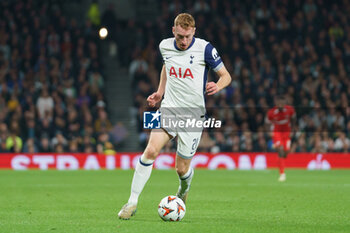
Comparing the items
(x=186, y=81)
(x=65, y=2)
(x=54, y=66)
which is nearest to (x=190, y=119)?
(x=186, y=81)

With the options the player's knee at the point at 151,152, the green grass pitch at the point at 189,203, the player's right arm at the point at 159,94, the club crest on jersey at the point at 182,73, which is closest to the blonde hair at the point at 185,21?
the club crest on jersey at the point at 182,73

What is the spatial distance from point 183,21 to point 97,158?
13454 millimetres

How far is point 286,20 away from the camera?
2473 cm

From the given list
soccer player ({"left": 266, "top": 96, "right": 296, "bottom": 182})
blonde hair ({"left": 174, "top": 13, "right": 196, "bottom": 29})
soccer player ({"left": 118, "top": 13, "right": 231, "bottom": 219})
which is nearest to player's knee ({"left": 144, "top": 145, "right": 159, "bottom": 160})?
soccer player ({"left": 118, "top": 13, "right": 231, "bottom": 219})

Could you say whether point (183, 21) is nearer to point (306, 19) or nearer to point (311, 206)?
point (311, 206)

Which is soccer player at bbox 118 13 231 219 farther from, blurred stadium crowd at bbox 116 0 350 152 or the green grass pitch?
blurred stadium crowd at bbox 116 0 350 152

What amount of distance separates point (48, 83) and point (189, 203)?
12369mm

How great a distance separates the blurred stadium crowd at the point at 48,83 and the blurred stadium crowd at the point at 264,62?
1.40m

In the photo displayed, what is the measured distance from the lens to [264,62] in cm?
2311

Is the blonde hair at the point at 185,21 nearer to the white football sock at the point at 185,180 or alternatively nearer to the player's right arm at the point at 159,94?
the player's right arm at the point at 159,94

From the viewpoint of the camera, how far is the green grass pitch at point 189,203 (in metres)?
7.40

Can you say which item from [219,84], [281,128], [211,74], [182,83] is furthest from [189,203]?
[211,74]

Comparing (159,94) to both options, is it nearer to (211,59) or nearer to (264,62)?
(211,59)

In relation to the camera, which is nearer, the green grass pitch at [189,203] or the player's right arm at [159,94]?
the green grass pitch at [189,203]
